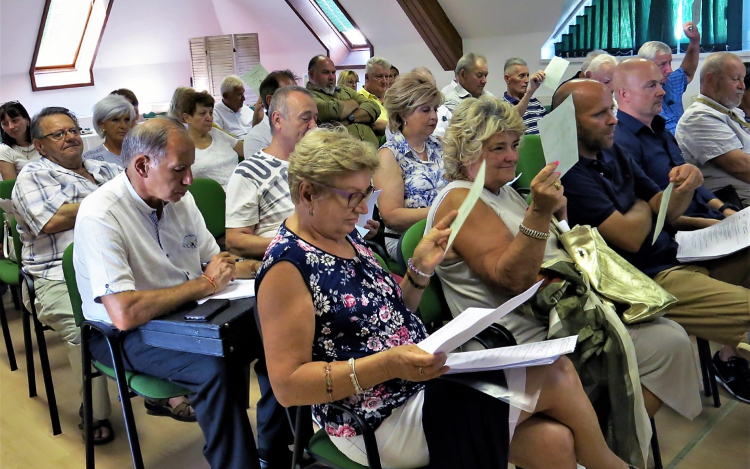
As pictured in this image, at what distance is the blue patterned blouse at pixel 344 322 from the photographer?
130 cm

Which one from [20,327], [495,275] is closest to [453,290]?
[495,275]

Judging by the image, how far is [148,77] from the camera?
31.3 ft

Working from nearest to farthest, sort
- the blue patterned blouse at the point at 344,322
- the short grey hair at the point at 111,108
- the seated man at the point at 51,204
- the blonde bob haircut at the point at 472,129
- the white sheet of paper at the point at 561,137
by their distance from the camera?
the blue patterned blouse at the point at 344,322
the white sheet of paper at the point at 561,137
the blonde bob haircut at the point at 472,129
the seated man at the point at 51,204
the short grey hair at the point at 111,108

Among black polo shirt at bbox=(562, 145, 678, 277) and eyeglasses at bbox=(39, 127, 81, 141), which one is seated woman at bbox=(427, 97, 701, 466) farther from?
eyeglasses at bbox=(39, 127, 81, 141)

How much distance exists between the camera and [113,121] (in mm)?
2977

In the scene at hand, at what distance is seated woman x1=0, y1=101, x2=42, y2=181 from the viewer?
13.3ft

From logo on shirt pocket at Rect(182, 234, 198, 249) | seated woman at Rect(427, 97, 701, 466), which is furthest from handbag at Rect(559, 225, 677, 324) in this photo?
logo on shirt pocket at Rect(182, 234, 198, 249)

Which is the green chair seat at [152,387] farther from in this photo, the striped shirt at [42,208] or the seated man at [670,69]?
the seated man at [670,69]

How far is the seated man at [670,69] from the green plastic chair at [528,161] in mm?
1348

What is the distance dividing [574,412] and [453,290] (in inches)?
21.0

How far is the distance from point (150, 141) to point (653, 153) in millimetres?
2061

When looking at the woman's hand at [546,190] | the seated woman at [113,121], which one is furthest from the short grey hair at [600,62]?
the seated woman at [113,121]

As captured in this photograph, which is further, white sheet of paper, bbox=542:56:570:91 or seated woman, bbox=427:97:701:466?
white sheet of paper, bbox=542:56:570:91

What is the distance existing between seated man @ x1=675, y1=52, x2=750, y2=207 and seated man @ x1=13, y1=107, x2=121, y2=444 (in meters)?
2.87
